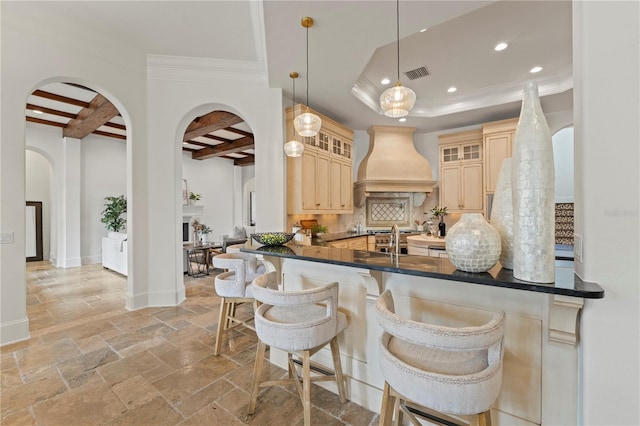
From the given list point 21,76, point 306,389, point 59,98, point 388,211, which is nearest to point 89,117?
point 59,98

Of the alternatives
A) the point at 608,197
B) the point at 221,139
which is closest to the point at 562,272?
the point at 608,197

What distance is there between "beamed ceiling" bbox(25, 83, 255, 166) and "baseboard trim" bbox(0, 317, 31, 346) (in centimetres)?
339

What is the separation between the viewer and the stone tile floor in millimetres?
1783

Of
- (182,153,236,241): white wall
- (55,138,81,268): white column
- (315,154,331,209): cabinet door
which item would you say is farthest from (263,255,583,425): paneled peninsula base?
(182,153,236,241): white wall

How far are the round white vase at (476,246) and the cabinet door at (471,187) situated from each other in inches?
184

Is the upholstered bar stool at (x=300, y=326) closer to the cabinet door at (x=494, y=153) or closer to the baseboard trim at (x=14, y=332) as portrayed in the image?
the baseboard trim at (x=14, y=332)

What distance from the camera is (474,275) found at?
1.26 metres

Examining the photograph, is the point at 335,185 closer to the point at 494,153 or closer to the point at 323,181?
the point at 323,181

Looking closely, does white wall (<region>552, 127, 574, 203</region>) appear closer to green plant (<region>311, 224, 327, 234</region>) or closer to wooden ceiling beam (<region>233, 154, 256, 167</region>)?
green plant (<region>311, 224, 327, 234</region>)

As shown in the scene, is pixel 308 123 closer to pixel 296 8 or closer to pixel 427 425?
pixel 296 8

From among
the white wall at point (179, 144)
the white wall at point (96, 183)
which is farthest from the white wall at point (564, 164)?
the white wall at point (96, 183)

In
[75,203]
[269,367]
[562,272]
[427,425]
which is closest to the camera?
[562,272]

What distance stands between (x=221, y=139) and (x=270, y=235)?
6.06 meters

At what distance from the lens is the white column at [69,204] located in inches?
255
